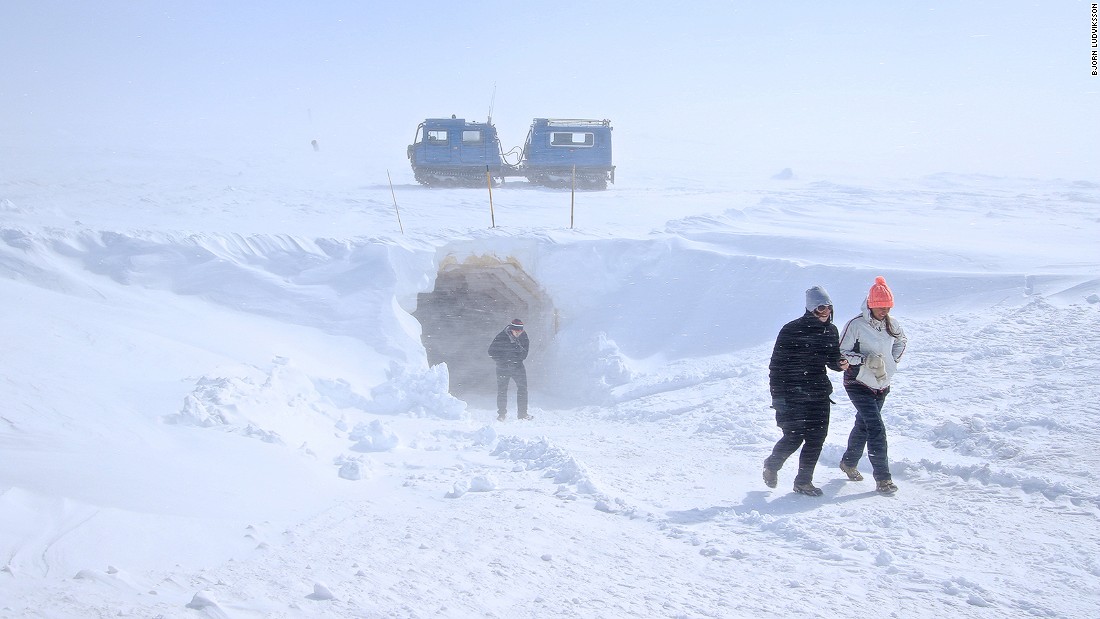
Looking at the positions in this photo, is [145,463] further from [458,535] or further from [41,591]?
[458,535]

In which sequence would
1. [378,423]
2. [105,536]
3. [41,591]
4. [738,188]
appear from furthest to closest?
[738,188], [378,423], [105,536], [41,591]

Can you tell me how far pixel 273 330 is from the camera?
9375 mm

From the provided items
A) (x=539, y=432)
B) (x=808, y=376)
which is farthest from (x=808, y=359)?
(x=539, y=432)

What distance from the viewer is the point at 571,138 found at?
84.0 ft

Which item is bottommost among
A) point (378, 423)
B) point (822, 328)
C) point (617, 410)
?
point (617, 410)

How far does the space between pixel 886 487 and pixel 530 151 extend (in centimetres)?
2176

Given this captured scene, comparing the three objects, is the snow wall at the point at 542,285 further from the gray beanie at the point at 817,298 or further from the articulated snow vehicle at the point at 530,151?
the articulated snow vehicle at the point at 530,151

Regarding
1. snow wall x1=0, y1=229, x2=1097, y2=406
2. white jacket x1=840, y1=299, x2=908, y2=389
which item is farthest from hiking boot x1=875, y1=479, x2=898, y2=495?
snow wall x1=0, y1=229, x2=1097, y2=406

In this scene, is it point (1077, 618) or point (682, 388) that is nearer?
point (1077, 618)

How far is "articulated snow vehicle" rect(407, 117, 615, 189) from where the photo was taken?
25312mm

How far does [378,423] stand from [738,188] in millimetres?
22593

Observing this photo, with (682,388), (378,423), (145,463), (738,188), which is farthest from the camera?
(738,188)

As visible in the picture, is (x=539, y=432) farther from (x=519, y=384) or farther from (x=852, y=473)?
(x=852, y=473)

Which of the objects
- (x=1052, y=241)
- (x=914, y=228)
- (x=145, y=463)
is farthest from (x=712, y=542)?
(x=914, y=228)
